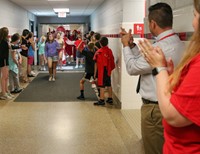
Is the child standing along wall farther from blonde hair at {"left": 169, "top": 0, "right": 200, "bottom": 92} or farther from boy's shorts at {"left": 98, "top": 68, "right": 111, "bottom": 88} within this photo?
blonde hair at {"left": 169, "top": 0, "right": 200, "bottom": 92}

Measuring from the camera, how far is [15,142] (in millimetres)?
4074

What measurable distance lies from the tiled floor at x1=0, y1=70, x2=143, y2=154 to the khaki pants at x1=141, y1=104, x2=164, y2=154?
1.51m

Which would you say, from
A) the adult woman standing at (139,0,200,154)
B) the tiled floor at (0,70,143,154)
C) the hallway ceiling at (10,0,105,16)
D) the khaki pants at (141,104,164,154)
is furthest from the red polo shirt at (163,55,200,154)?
the hallway ceiling at (10,0,105,16)

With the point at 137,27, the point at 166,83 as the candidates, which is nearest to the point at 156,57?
the point at 166,83

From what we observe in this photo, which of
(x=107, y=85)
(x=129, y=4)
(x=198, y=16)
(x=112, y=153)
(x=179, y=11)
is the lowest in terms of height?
(x=112, y=153)

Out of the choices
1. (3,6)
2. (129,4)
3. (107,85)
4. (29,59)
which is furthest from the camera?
(29,59)

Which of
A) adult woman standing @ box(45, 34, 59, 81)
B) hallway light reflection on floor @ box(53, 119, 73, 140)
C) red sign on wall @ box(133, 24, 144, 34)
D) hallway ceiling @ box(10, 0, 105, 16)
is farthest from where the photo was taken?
hallway ceiling @ box(10, 0, 105, 16)

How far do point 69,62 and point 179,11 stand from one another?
1302 cm

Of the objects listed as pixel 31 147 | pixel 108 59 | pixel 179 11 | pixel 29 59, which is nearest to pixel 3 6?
pixel 29 59

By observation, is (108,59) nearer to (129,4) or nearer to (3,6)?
(129,4)

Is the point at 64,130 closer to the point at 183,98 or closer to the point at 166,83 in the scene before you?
the point at 166,83

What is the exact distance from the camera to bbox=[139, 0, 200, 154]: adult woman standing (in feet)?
3.76

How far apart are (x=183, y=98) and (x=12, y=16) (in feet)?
30.6

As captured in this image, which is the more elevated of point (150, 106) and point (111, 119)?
point (150, 106)
